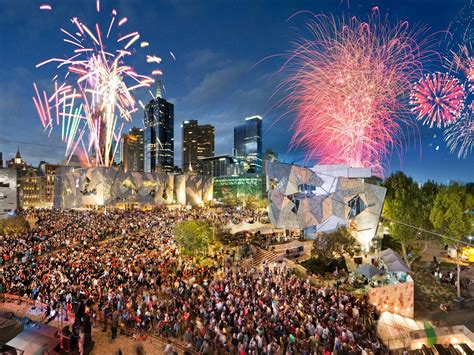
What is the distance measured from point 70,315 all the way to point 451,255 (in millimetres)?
32252

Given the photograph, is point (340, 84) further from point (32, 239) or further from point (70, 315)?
point (32, 239)

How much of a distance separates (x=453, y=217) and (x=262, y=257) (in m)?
15.0

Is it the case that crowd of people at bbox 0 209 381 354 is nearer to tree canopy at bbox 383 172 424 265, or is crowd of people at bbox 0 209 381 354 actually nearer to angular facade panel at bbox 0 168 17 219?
tree canopy at bbox 383 172 424 265

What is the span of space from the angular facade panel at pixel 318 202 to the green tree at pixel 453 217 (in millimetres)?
5107

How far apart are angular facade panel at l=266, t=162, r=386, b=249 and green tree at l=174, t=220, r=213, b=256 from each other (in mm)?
8565

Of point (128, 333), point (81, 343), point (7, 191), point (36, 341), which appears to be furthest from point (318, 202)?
point (7, 191)

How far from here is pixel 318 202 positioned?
28422 millimetres

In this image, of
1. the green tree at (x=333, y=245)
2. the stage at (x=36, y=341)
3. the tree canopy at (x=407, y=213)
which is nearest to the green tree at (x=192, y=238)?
the green tree at (x=333, y=245)

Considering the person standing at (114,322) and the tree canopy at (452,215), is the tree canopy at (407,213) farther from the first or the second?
the person standing at (114,322)

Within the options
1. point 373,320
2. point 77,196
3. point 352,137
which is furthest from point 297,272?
point 77,196

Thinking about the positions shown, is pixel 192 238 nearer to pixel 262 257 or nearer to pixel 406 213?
pixel 262 257

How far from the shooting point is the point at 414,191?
2509 centimetres

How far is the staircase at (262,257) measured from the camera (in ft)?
75.5

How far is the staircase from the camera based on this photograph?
75.5ft
